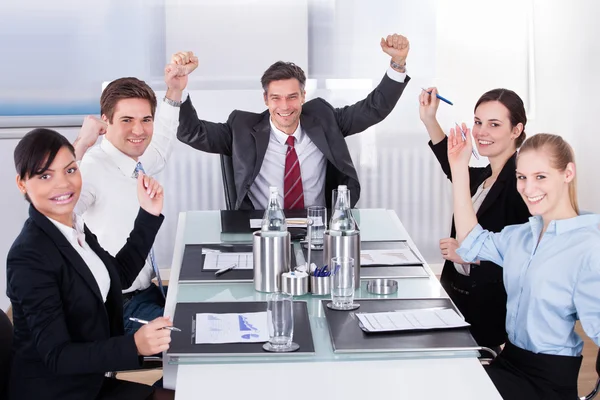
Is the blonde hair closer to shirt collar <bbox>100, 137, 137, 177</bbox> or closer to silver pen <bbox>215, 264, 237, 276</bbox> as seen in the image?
silver pen <bbox>215, 264, 237, 276</bbox>

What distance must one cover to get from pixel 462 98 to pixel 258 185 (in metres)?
1.95

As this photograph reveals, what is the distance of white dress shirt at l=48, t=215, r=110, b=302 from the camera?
209 cm

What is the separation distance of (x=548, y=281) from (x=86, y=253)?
1.22 meters

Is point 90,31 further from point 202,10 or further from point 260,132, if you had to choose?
point 260,132

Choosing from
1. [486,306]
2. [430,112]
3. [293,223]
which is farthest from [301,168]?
[486,306]

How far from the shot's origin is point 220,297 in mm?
2326

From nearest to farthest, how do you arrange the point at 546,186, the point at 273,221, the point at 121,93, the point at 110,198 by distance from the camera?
the point at 546,186
the point at 273,221
the point at 110,198
the point at 121,93

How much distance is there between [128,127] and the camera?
118 inches

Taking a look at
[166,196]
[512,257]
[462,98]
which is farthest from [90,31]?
[512,257]

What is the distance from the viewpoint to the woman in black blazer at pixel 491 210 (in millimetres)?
2850

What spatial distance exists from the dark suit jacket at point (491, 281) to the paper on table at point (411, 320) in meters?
0.72

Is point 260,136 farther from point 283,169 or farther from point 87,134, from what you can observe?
point 87,134

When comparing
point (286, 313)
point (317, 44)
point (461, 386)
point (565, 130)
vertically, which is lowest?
point (461, 386)

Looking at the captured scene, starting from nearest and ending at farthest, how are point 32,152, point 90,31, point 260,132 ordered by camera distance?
point 32,152
point 260,132
point 90,31
